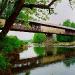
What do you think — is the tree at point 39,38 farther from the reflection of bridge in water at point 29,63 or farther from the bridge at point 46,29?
the reflection of bridge in water at point 29,63

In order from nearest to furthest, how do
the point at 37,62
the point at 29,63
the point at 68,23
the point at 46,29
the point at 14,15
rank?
1. the point at 14,15
2. the point at 29,63
3. the point at 37,62
4. the point at 46,29
5. the point at 68,23

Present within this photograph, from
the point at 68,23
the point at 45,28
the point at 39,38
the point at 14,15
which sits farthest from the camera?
the point at 68,23

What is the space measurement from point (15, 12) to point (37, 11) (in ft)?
5.65

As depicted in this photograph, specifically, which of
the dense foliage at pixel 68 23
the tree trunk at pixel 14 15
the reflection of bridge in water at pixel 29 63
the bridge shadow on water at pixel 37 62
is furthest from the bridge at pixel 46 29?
the tree trunk at pixel 14 15

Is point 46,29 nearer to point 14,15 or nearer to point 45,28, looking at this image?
point 45,28

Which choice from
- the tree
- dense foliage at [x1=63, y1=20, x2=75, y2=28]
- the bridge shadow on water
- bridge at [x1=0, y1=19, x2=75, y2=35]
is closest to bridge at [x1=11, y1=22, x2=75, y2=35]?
bridge at [x1=0, y1=19, x2=75, y2=35]

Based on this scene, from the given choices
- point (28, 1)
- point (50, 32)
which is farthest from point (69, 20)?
point (28, 1)

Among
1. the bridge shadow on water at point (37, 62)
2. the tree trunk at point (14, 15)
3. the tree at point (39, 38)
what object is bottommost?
the tree at point (39, 38)

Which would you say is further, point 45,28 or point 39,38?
point 39,38

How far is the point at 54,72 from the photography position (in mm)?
15297

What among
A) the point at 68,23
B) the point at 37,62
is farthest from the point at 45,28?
the point at 37,62

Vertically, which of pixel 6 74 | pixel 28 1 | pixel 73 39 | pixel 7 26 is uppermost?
pixel 28 1

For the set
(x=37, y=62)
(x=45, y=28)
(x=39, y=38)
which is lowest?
(x=39, y=38)

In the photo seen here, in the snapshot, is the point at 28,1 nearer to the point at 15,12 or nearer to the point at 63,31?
the point at 15,12
